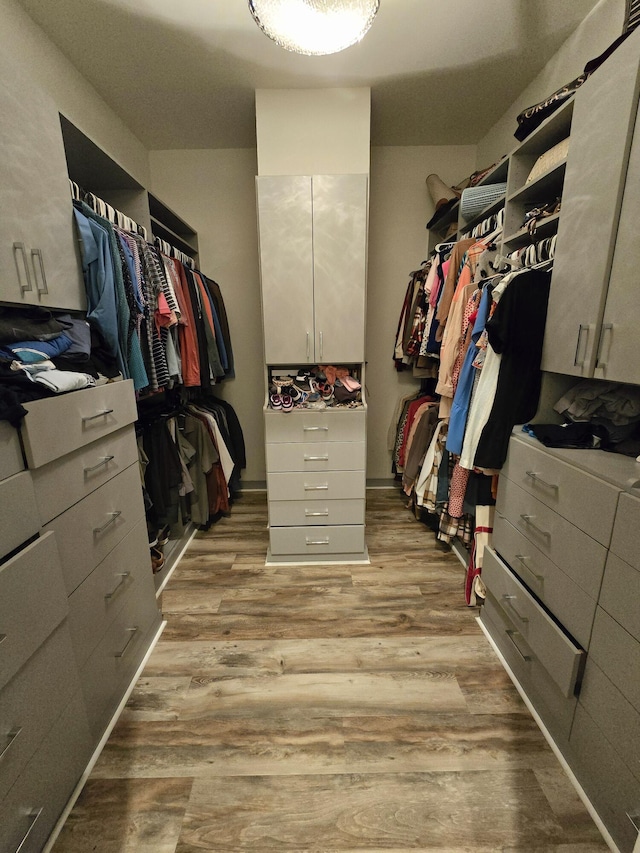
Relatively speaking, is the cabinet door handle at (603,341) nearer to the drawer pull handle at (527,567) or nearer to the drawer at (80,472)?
the drawer pull handle at (527,567)

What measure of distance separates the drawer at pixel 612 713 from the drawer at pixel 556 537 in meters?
0.23

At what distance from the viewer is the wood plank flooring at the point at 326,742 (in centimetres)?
95

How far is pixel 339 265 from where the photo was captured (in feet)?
6.21

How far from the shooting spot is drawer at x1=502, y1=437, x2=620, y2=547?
94 cm

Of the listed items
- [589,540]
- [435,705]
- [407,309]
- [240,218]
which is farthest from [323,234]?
[435,705]

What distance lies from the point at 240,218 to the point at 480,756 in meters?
3.31

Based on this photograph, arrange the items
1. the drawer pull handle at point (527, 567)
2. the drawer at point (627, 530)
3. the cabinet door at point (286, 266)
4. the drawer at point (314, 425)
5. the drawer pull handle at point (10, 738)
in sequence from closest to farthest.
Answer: the drawer pull handle at point (10, 738)
the drawer at point (627, 530)
the drawer pull handle at point (527, 567)
the cabinet door at point (286, 266)
the drawer at point (314, 425)

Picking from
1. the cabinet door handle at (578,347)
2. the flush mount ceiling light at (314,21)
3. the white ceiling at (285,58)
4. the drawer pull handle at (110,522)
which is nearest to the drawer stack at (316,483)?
the drawer pull handle at (110,522)

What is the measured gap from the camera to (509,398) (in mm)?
1372

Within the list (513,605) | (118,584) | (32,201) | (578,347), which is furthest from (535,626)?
(32,201)

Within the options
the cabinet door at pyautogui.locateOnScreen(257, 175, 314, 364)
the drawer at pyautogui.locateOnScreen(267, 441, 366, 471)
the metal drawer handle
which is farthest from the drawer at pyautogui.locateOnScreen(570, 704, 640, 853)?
the cabinet door at pyautogui.locateOnScreen(257, 175, 314, 364)

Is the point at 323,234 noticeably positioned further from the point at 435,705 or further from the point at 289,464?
the point at 435,705

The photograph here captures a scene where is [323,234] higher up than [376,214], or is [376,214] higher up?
[376,214]

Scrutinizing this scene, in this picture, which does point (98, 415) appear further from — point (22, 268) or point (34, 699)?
point (34, 699)
